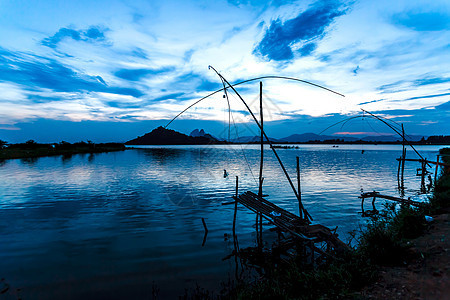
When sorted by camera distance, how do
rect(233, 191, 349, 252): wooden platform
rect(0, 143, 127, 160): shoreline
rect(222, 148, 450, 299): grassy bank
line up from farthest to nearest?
rect(0, 143, 127, 160): shoreline → rect(233, 191, 349, 252): wooden platform → rect(222, 148, 450, 299): grassy bank

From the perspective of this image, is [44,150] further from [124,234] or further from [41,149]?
[124,234]

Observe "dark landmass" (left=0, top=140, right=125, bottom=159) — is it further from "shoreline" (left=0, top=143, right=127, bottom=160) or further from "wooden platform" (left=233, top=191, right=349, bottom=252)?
"wooden platform" (left=233, top=191, right=349, bottom=252)

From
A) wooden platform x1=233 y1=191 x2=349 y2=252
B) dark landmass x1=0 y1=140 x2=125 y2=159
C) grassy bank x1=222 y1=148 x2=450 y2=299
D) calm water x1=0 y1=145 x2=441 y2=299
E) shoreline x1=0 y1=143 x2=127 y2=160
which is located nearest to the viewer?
grassy bank x1=222 y1=148 x2=450 y2=299

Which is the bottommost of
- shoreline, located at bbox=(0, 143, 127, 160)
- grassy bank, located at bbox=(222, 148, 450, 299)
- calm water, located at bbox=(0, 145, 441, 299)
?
calm water, located at bbox=(0, 145, 441, 299)

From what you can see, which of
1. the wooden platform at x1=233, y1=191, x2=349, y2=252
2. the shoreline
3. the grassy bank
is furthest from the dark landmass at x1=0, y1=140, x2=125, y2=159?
the grassy bank

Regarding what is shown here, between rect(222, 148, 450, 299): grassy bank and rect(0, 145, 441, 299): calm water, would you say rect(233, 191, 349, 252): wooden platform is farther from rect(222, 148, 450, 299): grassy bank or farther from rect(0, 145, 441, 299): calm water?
rect(0, 145, 441, 299): calm water

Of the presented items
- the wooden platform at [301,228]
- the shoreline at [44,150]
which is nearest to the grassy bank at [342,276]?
the wooden platform at [301,228]

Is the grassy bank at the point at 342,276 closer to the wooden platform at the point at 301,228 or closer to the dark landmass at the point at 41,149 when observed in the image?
the wooden platform at the point at 301,228

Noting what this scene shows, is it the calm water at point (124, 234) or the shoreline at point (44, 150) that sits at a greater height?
the shoreline at point (44, 150)

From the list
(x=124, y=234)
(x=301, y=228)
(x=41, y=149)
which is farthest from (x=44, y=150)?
(x=301, y=228)

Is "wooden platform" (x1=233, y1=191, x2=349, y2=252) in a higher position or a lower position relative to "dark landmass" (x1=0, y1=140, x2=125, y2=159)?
lower

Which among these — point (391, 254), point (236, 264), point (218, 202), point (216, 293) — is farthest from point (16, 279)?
point (218, 202)

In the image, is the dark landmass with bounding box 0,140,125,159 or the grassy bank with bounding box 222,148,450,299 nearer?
the grassy bank with bounding box 222,148,450,299

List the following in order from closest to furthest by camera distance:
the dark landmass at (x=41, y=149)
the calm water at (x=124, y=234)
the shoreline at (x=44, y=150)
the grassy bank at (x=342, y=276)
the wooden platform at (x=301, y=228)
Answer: the grassy bank at (x=342, y=276) → the calm water at (x=124, y=234) → the wooden platform at (x=301, y=228) → the shoreline at (x=44, y=150) → the dark landmass at (x=41, y=149)
